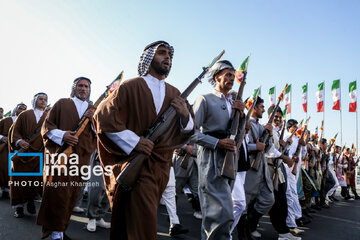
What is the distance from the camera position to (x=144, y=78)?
8.98ft

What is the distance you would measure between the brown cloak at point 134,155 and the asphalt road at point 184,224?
226 cm

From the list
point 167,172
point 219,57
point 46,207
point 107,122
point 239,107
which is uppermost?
point 219,57

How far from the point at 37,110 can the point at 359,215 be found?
8592 mm

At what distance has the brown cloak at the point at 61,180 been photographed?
3857mm

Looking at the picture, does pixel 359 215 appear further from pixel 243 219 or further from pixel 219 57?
pixel 219 57

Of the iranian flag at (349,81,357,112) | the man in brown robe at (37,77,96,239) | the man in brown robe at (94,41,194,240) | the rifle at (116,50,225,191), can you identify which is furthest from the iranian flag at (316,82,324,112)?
the man in brown robe at (94,41,194,240)

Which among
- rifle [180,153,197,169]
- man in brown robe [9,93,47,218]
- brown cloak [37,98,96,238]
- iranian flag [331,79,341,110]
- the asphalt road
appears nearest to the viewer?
brown cloak [37,98,96,238]

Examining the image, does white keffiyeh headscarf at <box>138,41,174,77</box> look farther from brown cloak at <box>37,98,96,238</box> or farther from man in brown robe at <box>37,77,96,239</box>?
brown cloak at <box>37,98,96,238</box>

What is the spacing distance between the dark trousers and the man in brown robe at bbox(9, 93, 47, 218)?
4175 mm

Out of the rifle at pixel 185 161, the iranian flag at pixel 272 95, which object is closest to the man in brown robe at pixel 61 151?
the rifle at pixel 185 161

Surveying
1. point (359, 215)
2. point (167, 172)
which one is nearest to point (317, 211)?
point (359, 215)

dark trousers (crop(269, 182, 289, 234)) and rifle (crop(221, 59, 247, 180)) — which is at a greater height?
rifle (crop(221, 59, 247, 180))

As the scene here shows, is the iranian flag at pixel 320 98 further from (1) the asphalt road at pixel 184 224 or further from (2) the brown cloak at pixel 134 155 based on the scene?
(2) the brown cloak at pixel 134 155

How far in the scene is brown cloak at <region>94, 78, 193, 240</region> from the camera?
2.24m
